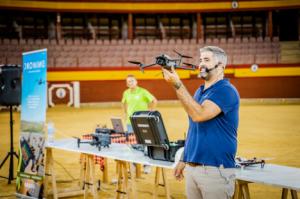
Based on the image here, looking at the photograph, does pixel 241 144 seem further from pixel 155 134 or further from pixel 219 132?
pixel 219 132

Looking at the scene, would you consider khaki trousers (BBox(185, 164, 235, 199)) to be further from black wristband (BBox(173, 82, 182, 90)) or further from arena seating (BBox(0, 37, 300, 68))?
arena seating (BBox(0, 37, 300, 68))

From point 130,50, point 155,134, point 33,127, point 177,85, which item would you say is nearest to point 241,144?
point 33,127

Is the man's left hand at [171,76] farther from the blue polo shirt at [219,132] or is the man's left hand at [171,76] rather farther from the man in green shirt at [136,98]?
the man in green shirt at [136,98]

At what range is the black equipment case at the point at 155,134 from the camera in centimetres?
482

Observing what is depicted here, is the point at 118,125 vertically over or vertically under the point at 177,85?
under

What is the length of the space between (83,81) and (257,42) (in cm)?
1222

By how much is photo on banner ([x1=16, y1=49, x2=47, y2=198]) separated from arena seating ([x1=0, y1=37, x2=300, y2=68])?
20.5 metres

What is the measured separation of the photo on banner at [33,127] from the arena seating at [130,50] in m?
20.5

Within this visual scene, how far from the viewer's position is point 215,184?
346cm

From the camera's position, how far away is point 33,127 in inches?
277

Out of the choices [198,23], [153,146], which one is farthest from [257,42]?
[153,146]

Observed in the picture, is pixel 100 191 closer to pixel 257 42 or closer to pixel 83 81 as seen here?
pixel 83 81

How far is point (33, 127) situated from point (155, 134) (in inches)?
110

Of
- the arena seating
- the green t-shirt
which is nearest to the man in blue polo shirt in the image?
the green t-shirt
